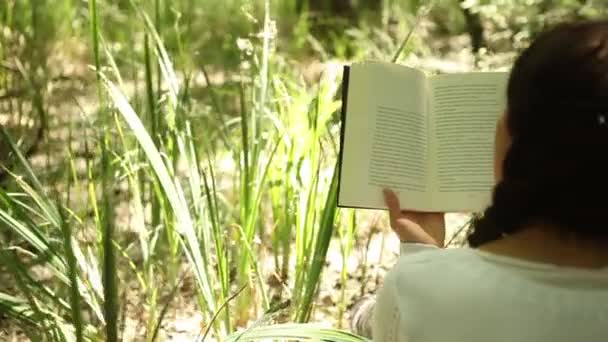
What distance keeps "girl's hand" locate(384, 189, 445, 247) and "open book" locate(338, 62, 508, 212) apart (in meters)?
0.01

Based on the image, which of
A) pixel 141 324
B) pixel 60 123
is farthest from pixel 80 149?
pixel 141 324

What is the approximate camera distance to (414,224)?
3.86ft

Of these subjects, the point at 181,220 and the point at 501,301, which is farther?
the point at 181,220

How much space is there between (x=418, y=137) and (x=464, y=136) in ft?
0.22

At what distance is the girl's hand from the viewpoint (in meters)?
1.15

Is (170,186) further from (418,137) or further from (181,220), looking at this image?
(418,137)

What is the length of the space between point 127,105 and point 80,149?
1060 millimetres

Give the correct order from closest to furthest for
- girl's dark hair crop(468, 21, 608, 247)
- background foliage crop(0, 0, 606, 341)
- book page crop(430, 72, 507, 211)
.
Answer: girl's dark hair crop(468, 21, 608, 247), book page crop(430, 72, 507, 211), background foliage crop(0, 0, 606, 341)

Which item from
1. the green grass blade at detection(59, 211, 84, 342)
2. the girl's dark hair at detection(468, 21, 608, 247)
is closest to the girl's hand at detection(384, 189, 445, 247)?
the girl's dark hair at detection(468, 21, 608, 247)

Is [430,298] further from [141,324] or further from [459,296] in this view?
[141,324]

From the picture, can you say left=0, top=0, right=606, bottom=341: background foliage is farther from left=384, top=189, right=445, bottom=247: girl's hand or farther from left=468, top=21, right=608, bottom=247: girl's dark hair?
left=468, top=21, right=608, bottom=247: girl's dark hair

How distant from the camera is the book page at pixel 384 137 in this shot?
123 centimetres

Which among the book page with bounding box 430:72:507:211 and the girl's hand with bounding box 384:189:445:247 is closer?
the girl's hand with bounding box 384:189:445:247

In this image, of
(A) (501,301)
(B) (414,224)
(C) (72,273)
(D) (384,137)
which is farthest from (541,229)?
(C) (72,273)
